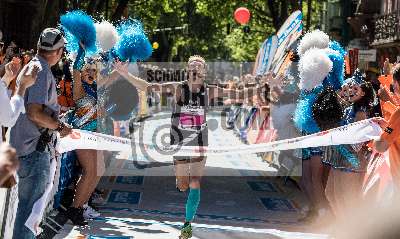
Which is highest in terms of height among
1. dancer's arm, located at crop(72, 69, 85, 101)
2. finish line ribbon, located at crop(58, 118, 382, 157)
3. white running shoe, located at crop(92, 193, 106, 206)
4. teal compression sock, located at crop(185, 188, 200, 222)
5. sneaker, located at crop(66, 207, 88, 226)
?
dancer's arm, located at crop(72, 69, 85, 101)

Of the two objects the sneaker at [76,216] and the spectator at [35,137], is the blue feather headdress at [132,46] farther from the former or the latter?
the spectator at [35,137]

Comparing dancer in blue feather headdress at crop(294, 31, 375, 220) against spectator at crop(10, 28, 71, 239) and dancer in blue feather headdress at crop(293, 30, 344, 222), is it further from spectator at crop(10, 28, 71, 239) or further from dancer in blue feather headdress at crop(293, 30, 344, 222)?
spectator at crop(10, 28, 71, 239)

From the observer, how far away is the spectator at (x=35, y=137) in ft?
15.1

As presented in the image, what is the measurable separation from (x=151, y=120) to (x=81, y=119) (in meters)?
19.3

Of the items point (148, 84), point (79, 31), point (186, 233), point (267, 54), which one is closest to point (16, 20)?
point (267, 54)

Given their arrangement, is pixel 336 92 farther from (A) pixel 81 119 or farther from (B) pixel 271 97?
(B) pixel 271 97

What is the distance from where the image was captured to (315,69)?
24.1 ft

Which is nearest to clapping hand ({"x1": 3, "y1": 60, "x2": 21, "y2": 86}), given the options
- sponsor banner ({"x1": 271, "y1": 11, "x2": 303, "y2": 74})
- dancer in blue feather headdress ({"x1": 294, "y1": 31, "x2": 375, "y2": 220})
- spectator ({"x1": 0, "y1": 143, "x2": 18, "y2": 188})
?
spectator ({"x1": 0, "y1": 143, "x2": 18, "y2": 188})

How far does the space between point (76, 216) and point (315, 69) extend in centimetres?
324

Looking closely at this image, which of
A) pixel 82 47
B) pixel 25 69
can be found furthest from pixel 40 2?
pixel 25 69

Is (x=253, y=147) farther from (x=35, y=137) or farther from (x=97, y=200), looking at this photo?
(x=35, y=137)

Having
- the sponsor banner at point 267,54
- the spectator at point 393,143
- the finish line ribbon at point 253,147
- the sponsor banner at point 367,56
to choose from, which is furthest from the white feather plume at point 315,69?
the sponsor banner at point 367,56

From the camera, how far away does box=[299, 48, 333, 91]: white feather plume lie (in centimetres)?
734

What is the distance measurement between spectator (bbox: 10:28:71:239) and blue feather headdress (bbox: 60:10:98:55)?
7.99 ft
